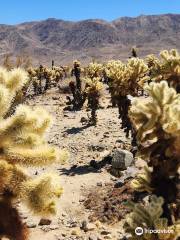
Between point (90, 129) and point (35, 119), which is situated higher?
point (35, 119)

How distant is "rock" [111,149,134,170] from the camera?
53.5ft

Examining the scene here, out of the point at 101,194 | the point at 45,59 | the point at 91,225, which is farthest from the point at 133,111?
the point at 45,59

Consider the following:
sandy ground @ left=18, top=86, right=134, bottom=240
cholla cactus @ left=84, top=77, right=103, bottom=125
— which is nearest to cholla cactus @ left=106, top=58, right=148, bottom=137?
sandy ground @ left=18, top=86, right=134, bottom=240

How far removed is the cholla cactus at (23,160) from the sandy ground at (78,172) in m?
5.94

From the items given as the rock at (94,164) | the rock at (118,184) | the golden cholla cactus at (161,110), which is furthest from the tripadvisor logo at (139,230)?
the rock at (94,164)

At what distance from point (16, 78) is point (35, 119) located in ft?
2.50

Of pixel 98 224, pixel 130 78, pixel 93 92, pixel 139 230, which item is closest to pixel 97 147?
pixel 130 78

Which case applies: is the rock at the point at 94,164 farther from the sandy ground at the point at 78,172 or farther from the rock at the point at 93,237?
the rock at the point at 93,237

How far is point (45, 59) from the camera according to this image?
588 feet

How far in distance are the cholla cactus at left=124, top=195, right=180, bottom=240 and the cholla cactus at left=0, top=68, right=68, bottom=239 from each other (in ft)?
3.64

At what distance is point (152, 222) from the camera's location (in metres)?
5.79

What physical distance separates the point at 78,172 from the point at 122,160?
1.80 m

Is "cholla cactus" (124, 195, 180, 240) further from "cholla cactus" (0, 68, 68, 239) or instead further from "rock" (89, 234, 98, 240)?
"rock" (89, 234, 98, 240)

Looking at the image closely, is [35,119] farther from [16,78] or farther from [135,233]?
[135,233]
